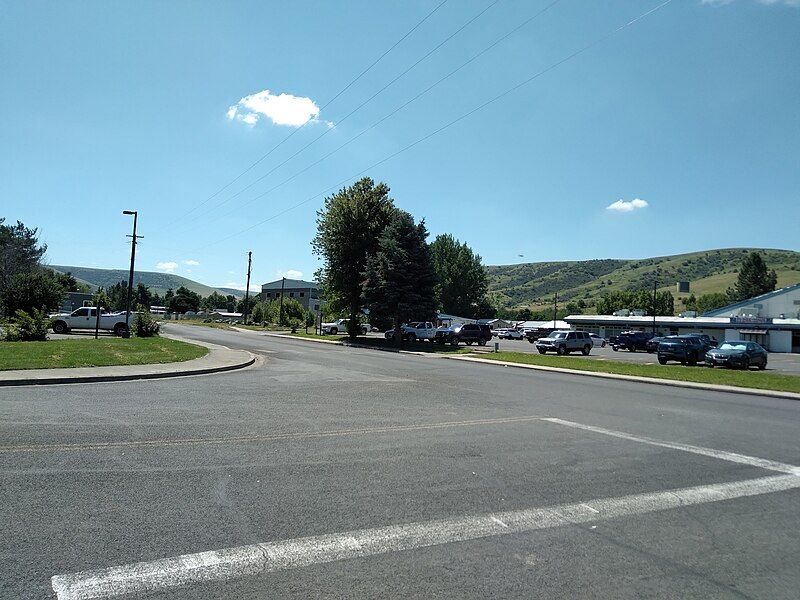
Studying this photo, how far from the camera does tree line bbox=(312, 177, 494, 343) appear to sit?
42.6 meters

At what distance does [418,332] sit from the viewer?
48.0m

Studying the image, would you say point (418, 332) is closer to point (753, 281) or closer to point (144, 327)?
point (144, 327)

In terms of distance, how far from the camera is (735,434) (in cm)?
1005

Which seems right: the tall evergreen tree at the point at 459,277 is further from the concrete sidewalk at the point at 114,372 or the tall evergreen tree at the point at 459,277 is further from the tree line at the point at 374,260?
the concrete sidewalk at the point at 114,372

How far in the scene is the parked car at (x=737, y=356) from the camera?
2978 centimetres

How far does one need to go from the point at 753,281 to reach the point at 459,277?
62.8m

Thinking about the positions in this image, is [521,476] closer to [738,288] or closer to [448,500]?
[448,500]

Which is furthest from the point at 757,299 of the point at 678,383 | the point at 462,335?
the point at 678,383

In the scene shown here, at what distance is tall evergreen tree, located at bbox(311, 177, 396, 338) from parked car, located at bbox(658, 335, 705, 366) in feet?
78.9

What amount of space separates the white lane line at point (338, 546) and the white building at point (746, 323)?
66235 millimetres

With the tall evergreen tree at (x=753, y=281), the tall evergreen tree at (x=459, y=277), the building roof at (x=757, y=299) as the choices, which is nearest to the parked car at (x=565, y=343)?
the building roof at (x=757, y=299)

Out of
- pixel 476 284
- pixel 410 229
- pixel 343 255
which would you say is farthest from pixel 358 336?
pixel 476 284

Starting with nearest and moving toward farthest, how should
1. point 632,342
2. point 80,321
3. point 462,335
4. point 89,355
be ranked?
point 89,355 < point 80,321 < point 462,335 < point 632,342

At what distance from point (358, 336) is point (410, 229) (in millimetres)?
12673
